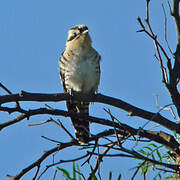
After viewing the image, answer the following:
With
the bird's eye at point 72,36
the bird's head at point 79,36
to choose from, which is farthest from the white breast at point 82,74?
the bird's eye at point 72,36

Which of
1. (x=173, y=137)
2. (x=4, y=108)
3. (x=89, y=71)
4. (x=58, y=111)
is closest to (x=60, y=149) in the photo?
(x=58, y=111)

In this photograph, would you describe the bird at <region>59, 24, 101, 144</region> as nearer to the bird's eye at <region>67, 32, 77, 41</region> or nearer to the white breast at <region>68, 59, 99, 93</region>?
the white breast at <region>68, 59, 99, 93</region>

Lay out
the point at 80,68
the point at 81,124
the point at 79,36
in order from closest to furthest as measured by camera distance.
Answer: the point at 81,124 → the point at 80,68 → the point at 79,36

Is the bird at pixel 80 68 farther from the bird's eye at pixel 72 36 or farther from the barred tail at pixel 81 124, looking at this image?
the bird's eye at pixel 72 36

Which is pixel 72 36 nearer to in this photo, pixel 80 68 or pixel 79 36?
pixel 79 36

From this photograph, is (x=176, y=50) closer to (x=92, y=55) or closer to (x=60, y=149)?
(x=60, y=149)

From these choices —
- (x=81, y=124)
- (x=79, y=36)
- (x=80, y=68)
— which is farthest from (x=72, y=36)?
(x=81, y=124)

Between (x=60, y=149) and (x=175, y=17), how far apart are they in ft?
4.75

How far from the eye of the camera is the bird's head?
5777 mm

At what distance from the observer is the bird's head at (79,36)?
5.78m

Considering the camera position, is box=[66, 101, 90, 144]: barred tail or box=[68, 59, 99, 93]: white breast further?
box=[68, 59, 99, 93]: white breast

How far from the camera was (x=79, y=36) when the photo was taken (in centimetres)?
593

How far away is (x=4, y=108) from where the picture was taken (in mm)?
3104

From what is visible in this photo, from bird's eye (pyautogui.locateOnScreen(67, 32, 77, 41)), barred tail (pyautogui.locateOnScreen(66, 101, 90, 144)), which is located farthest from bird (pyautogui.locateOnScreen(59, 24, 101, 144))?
bird's eye (pyautogui.locateOnScreen(67, 32, 77, 41))
